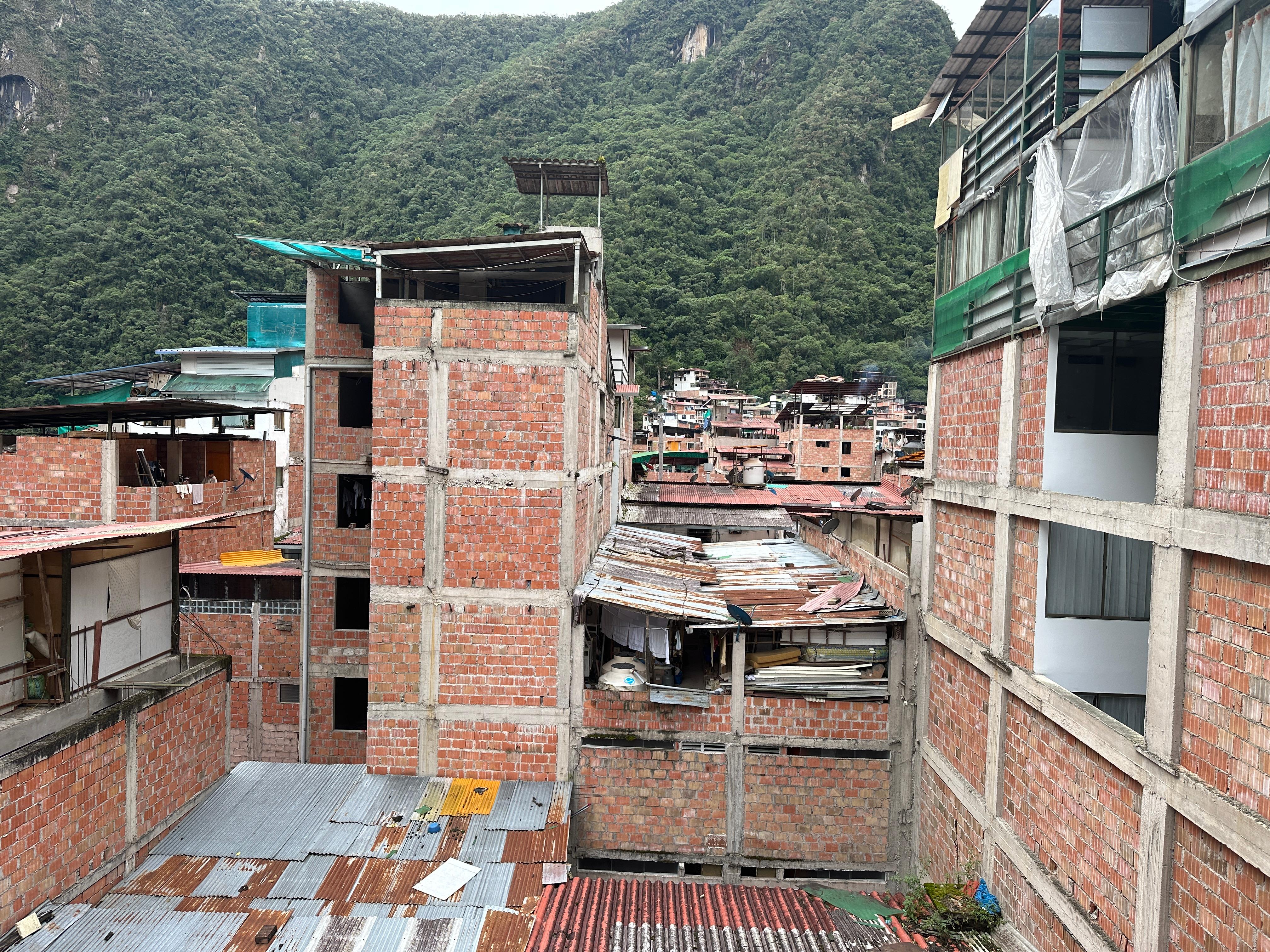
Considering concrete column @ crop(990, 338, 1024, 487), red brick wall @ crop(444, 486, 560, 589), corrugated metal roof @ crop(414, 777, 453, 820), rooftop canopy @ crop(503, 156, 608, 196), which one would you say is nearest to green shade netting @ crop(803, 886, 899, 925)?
corrugated metal roof @ crop(414, 777, 453, 820)

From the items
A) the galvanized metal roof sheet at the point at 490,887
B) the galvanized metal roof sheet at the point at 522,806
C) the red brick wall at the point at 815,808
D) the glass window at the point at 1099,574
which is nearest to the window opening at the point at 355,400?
the galvanized metal roof sheet at the point at 522,806

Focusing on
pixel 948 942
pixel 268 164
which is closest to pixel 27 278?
pixel 268 164

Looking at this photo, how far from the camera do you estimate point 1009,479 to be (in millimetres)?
7598

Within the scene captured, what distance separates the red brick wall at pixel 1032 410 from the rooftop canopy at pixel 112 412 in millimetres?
11407

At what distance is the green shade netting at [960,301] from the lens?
770 cm

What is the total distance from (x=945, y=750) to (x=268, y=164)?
58322 millimetres

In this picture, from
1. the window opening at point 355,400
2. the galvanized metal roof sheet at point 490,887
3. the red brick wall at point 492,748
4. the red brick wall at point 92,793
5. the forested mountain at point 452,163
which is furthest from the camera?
the forested mountain at point 452,163

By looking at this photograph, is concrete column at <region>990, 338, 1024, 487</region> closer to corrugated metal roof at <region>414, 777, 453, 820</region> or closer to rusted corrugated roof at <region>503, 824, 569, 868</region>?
rusted corrugated roof at <region>503, 824, 569, 868</region>

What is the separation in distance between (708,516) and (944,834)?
1237 cm

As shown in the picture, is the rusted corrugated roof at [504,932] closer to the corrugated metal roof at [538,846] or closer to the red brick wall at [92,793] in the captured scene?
the corrugated metal roof at [538,846]

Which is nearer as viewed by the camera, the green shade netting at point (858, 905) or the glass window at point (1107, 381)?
the glass window at point (1107, 381)

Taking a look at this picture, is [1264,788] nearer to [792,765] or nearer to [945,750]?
[945,750]

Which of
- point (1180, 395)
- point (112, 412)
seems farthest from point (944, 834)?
point (112, 412)

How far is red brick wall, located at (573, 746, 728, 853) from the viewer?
981cm
